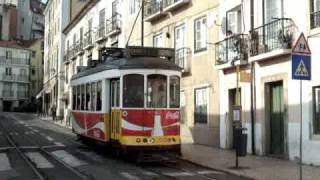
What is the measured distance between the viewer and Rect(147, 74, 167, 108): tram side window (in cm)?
1867

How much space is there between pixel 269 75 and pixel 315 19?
3.23 meters

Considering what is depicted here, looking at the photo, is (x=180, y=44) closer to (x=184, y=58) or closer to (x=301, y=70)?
(x=184, y=58)

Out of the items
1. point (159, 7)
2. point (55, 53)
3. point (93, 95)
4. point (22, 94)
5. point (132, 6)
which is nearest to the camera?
point (93, 95)

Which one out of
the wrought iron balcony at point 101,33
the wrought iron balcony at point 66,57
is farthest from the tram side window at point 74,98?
the wrought iron balcony at point 66,57

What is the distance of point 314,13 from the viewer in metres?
18.2

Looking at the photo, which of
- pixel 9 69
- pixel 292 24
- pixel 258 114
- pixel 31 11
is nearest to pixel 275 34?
pixel 292 24

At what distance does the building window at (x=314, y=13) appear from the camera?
1809 cm

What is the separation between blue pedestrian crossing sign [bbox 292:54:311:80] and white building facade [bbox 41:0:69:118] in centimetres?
5410

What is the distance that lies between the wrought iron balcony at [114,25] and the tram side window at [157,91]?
74.3 feet

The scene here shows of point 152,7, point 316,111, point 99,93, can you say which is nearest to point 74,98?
point 99,93

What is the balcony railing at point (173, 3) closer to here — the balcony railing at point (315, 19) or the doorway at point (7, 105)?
the balcony railing at point (315, 19)

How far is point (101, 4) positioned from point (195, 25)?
21650 mm

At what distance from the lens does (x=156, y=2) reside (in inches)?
1277

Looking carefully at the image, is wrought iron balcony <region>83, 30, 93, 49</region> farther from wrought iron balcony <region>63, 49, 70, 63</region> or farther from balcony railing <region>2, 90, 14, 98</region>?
balcony railing <region>2, 90, 14, 98</region>
